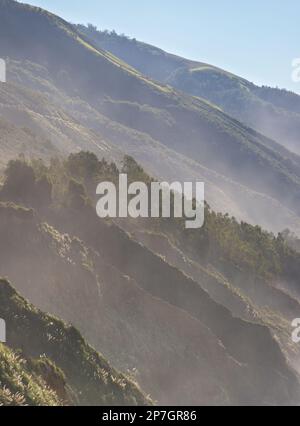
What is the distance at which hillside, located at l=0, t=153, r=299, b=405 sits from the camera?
27047 millimetres

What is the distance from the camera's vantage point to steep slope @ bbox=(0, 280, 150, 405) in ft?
46.7

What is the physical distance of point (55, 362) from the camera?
16.6 m

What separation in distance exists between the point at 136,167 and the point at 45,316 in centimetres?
4182

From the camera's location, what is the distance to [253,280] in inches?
2073

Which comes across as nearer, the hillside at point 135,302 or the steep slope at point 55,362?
the steep slope at point 55,362

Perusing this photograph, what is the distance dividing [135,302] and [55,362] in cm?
1380

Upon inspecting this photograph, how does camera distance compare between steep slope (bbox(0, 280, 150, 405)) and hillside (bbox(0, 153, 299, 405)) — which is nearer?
steep slope (bbox(0, 280, 150, 405))

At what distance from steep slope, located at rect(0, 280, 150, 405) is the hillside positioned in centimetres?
818

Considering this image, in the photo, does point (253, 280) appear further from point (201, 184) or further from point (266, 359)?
point (201, 184)

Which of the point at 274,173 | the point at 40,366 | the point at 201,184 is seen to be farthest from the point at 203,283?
the point at 274,173

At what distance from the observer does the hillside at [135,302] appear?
27.0 meters

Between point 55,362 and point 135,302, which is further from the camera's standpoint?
point 135,302

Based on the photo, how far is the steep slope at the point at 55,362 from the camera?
14.2 m

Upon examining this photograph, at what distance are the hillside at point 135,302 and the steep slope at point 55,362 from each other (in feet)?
26.8
